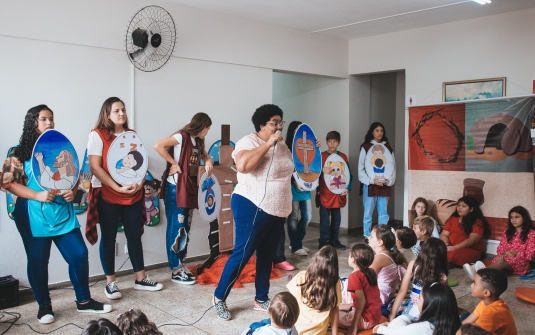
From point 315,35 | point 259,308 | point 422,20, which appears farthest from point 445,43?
point 259,308

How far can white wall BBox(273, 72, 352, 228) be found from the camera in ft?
23.1

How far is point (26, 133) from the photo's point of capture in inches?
130

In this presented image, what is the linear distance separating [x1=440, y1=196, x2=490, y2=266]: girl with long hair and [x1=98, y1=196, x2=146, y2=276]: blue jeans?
3.23 meters

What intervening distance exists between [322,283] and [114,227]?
6.18 ft

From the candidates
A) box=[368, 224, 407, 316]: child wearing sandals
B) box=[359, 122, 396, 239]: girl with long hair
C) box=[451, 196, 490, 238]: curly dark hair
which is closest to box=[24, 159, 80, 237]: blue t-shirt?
box=[368, 224, 407, 316]: child wearing sandals

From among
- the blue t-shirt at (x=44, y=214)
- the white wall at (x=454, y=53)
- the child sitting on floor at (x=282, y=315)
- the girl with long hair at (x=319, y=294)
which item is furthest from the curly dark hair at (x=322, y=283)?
the white wall at (x=454, y=53)

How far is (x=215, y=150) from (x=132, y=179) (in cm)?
156

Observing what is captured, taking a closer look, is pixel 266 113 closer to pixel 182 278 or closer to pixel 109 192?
pixel 109 192

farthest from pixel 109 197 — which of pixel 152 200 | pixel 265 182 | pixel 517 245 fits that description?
pixel 517 245

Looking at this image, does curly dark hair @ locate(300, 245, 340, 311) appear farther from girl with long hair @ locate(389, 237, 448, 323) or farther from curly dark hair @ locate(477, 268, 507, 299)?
curly dark hair @ locate(477, 268, 507, 299)

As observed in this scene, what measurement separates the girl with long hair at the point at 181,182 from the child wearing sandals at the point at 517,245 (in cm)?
273

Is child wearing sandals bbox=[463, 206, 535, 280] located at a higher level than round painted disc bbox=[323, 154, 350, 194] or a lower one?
lower

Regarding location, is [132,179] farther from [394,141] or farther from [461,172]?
[394,141]

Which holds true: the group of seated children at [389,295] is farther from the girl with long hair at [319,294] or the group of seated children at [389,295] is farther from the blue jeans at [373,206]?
the blue jeans at [373,206]
